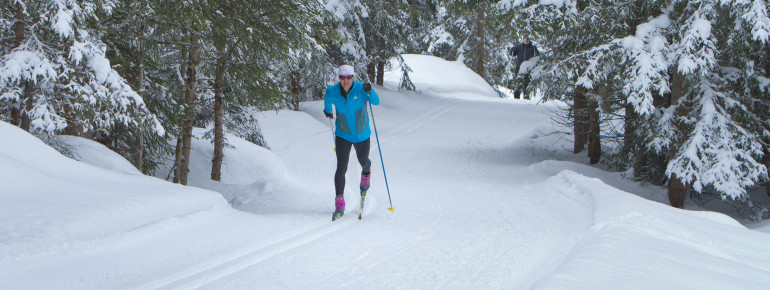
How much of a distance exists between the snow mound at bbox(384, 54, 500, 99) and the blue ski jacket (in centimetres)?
2127

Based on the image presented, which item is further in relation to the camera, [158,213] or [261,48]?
[261,48]

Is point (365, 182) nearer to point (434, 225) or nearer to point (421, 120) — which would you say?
point (434, 225)

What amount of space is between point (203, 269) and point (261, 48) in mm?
5404

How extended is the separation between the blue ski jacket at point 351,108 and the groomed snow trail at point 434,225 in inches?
40.3

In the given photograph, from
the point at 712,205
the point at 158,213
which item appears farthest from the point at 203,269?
the point at 712,205

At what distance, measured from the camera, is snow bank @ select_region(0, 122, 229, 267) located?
14.7 ft

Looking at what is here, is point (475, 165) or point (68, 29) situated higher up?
point (68, 29)

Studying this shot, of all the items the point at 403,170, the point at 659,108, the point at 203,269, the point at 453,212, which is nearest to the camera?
the point at 203,269

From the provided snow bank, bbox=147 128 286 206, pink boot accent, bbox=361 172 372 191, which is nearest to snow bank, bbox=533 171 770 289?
pink boot accent, bbox=361 172 372 191

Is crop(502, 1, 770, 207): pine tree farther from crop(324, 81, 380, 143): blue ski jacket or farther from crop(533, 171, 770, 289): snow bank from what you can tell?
crop(324, 81, 380, 143): blue ski jacket

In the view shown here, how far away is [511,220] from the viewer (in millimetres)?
7023

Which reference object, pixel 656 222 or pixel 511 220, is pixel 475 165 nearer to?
pixel 511 220

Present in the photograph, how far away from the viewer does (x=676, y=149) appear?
34.3 ft

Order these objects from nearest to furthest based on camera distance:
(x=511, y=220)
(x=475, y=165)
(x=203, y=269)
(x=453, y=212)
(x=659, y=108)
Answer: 1. (x=203, y=269)
2. (x=511, y=220)
3. (x=453, y=212)
4. (x=659, y=108)
5. (x=475, y=165)
